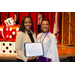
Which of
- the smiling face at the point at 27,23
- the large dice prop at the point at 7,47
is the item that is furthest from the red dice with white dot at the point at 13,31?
the smiling face at the point at 27,23

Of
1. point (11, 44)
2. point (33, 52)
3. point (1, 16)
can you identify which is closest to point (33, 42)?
point (33, 52)

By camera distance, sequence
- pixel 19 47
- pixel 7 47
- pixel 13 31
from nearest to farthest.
Result: pixel 19 47, pixel 7 47, pixel 13 31

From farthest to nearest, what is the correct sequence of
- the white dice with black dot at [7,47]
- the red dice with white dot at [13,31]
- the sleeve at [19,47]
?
the red dice with white dot at [13,31], the white dice with black dot at [7,47], the sleeve at [19,47]

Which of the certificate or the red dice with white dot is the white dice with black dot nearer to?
the red dice with white dot

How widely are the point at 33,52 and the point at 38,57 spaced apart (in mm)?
158

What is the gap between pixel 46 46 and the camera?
1.27 m

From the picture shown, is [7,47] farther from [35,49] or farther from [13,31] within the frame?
[35,49]

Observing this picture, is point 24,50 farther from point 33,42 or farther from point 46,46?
point 46,46

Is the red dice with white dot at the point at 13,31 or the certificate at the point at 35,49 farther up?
the red dice with white dot at the point at 13,31

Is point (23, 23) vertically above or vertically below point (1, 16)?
below

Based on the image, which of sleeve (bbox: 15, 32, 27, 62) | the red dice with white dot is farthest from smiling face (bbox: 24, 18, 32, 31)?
the red dice with white dot

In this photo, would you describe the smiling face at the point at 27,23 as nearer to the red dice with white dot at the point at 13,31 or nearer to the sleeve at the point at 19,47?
the sleeve at the point at 19,47

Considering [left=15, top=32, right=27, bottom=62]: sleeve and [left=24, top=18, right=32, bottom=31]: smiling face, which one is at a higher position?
[left=24, top=18, right=32, bottom=31]: smiling face

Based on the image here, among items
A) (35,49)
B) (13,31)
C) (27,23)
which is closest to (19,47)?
(35,49)
